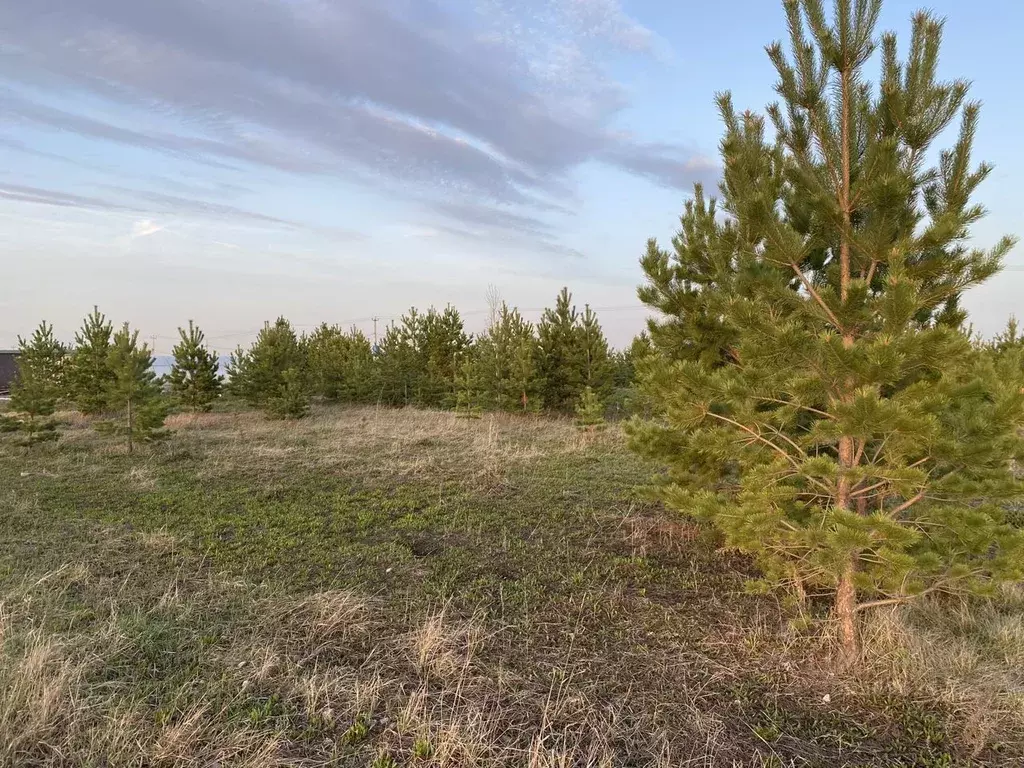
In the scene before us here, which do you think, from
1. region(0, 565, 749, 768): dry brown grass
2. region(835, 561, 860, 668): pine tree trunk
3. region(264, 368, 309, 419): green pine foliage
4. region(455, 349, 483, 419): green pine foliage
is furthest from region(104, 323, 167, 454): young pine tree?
region(835, 561, 860, 668): pine tree trunk

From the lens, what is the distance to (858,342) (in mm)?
3168

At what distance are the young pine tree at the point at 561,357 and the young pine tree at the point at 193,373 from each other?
1118 centimetres

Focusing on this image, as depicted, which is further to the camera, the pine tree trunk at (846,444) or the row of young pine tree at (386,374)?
the row of young pine tree at (386,374)

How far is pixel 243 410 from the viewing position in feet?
71.6

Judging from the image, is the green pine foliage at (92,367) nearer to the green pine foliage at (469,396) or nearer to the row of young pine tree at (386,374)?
the row of young pine tree at (386,374)

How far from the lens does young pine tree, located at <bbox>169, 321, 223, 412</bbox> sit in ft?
61.4

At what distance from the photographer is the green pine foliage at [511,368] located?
17.0 metres

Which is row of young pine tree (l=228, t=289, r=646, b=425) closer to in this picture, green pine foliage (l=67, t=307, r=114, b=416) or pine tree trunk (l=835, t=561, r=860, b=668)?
green pine foliage (l=67, t=307, r=114, b=416)

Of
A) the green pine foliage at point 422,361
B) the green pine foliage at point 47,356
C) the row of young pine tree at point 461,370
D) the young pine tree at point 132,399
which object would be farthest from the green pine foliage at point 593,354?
the green pine foliage at point 47,356

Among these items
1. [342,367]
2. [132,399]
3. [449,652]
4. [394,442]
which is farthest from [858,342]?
[342,367]

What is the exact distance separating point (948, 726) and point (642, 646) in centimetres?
161

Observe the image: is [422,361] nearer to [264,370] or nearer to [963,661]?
[264,370]

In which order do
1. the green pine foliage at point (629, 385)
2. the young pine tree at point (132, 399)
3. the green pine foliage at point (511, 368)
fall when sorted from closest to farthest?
the green pine foliage at point (629, 385) < the young pine tree at point (132, 399) < the green pine foliage at point (511, 368)

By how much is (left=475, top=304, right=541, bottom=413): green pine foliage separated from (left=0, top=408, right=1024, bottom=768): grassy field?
392 inches
